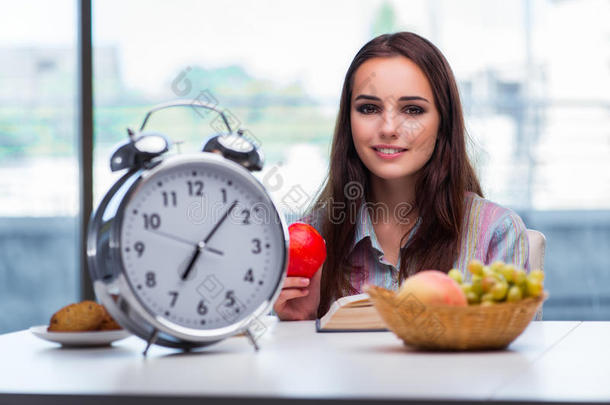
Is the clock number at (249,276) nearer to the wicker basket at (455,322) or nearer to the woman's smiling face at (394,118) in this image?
the wicker basket at (455,322)

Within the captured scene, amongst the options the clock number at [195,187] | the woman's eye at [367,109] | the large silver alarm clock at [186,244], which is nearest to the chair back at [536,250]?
the woman's eye at [367,109]

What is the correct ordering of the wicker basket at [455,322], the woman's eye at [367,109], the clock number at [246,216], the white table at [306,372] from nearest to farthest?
the white table at [306,372] → the wicker basket at [455,322] → the clock number at [246,216] → the woman's eye at [367,109]

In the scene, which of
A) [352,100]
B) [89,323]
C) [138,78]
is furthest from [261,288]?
[138,78]

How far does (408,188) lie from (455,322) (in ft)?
3.69

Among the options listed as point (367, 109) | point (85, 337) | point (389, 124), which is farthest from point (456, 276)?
point (367, 109)

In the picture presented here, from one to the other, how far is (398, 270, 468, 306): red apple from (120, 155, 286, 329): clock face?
20cm

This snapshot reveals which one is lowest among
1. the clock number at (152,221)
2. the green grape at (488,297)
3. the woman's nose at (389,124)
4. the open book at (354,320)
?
the open book at (354,320)

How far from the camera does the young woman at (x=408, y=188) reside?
6.49ft

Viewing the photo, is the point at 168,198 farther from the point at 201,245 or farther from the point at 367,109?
the point at 367,109

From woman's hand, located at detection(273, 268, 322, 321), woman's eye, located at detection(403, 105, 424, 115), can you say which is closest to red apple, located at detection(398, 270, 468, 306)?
woman's hand, located at detection(273, 268, 322, 321)

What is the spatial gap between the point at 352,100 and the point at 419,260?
48 centimetres

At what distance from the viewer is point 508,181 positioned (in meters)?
4.48

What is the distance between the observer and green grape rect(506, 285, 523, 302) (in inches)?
41.5

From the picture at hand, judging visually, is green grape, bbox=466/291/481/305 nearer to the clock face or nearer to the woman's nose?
the clock face
